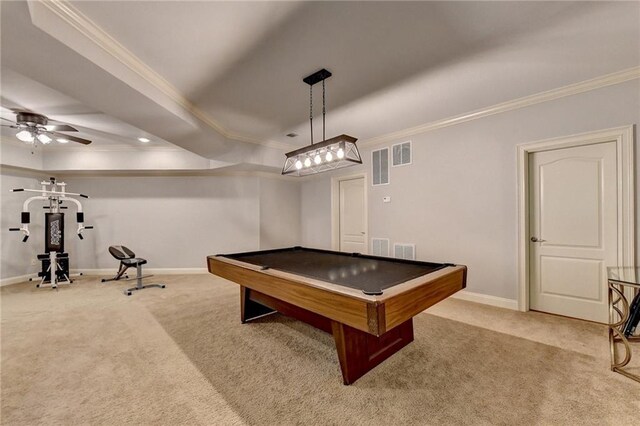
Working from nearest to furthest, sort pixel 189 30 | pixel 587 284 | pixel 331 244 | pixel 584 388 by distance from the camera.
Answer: pixel 584 388
pixel 189 30
pixel 587 284
pixel 331 244

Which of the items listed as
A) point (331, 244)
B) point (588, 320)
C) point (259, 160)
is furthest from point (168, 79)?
point (588, 320)

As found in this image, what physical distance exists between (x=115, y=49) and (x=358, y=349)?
117 inches

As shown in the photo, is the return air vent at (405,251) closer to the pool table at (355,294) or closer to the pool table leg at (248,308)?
the pool table at (355,294)

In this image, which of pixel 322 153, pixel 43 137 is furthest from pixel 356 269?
pixel 43 137

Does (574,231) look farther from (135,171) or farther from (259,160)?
(135,171)

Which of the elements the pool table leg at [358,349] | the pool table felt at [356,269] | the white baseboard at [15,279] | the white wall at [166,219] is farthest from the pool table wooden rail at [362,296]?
the white baseboard at [15,279]

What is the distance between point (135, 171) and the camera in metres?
5.16

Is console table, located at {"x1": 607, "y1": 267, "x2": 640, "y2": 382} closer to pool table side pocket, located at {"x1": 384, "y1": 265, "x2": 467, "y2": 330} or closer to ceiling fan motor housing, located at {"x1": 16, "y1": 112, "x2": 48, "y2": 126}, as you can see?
pool table side pocket, located at {"x1": 384, "y1": 265, "x2": 467, "y2": 330}

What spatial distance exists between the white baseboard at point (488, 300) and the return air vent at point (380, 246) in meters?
1.23

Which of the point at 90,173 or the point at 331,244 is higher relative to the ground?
the point at 90,173

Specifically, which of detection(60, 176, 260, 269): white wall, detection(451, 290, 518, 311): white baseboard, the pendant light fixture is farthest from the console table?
detection(60, 176, 260, 269): white wall

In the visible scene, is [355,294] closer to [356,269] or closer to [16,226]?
[356,269]

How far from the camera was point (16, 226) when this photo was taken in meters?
4.81

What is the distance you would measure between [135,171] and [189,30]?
4284mm
